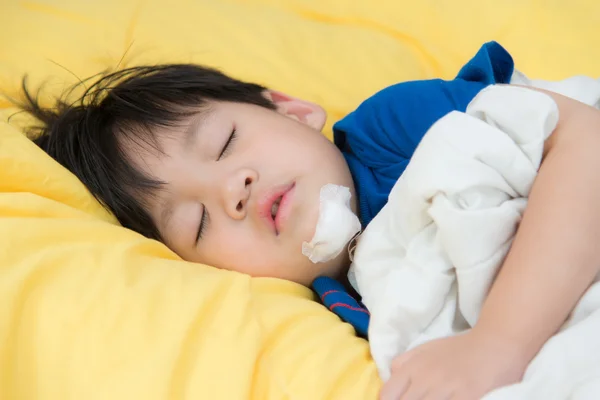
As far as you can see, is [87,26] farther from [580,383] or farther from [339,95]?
[580,383]

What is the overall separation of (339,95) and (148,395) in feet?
2.93

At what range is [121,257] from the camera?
0.80 m

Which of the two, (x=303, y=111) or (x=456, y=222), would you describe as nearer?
(x=456, y=222)

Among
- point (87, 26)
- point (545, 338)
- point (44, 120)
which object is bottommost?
point (44, 120)

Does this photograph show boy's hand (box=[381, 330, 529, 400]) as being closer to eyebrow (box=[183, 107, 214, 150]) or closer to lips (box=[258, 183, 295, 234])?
lips (box=[258, 183, 295, 234])

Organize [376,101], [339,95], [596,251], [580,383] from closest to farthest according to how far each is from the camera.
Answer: [580,383], [596,251], [376,101], [339,95]

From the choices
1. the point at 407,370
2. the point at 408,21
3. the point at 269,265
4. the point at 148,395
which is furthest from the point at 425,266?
the point at 408,21

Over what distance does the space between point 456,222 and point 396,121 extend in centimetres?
37

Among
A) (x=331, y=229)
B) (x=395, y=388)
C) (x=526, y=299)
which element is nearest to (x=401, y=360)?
(x=395, y=388)

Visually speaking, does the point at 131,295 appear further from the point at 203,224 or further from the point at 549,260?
the point at 549,260

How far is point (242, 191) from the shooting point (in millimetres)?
948

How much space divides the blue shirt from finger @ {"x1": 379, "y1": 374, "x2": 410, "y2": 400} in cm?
30

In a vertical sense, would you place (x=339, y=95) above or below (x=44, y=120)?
above

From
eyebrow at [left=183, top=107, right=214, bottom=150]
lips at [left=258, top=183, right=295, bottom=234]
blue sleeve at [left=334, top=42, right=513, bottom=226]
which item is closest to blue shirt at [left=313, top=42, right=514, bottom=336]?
blue sleeve at [left=334, top=42, right=513, bottom=226]
